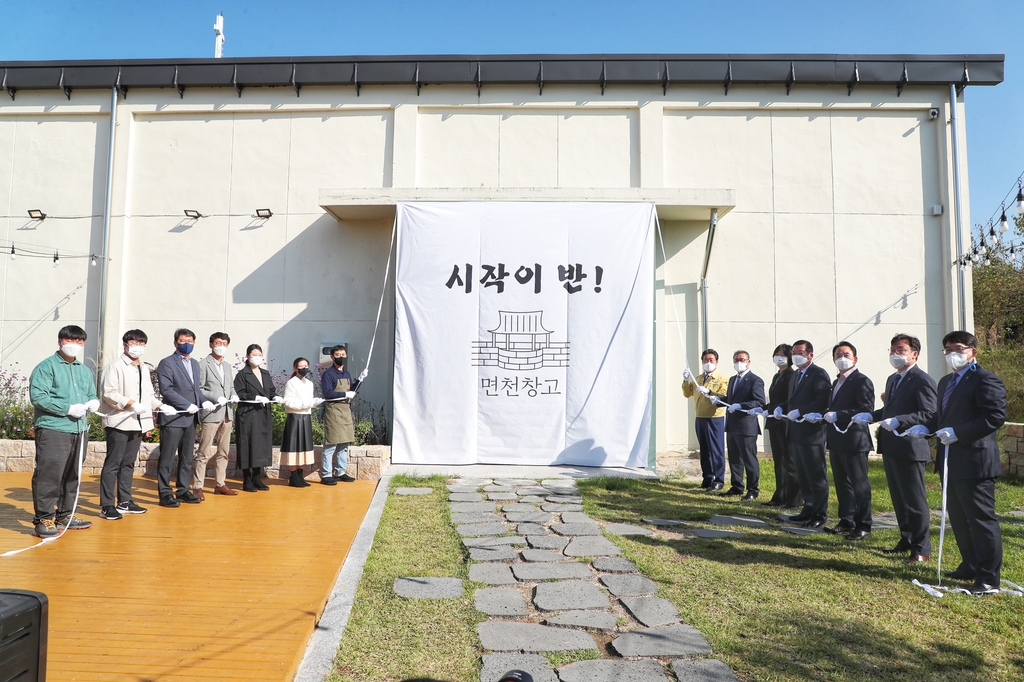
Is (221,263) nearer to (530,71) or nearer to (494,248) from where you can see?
(494,248)

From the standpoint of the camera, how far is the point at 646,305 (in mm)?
8602

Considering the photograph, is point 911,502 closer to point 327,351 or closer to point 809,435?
point 809,435

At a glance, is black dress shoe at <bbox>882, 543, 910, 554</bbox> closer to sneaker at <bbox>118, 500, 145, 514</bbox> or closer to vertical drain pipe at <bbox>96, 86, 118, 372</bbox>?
sneaker at <bbox>118, 500, 145, 514</bbox>

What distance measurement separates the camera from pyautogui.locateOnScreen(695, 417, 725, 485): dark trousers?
301 inches

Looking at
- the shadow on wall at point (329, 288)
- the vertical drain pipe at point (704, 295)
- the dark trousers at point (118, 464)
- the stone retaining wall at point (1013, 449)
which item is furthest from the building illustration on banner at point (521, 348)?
the stone retaining wall at point (1013, 449)

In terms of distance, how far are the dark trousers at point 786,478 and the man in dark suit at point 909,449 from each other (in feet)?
5.09

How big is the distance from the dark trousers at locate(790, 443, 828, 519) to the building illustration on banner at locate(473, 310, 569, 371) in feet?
10.8

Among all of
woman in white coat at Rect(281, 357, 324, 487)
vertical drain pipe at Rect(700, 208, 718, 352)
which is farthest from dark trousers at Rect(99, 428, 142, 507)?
vertical drain pipe at Rect(700, 208, 718, 352)

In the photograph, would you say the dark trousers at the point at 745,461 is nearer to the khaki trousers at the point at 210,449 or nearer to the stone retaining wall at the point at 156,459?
the stone retaining wall at the point at 156,459

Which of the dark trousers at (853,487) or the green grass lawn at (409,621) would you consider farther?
the dark trousers at (853,487)

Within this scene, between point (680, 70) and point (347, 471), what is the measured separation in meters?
7.71

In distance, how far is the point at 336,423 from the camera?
7.78 m

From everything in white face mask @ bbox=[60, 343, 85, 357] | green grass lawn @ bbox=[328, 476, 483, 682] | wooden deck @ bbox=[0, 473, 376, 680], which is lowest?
wooden deck @ bbox=[0, 473, 376, 680]

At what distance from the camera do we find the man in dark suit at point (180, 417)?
256 inches
